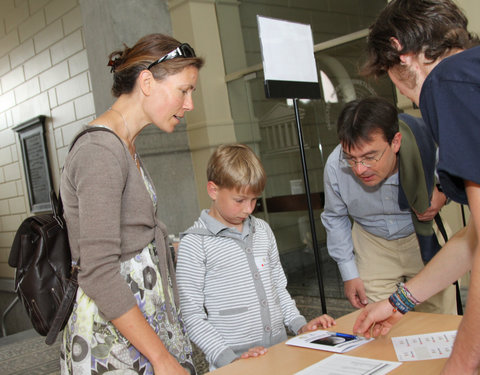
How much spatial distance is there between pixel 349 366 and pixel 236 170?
0.89m

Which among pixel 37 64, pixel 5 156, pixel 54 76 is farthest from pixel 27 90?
pixel 5 156

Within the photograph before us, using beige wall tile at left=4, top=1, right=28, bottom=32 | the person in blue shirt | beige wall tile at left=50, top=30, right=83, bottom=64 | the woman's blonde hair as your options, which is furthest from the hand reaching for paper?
beige wall tile at left=4, top=1, right=28, bottom=32

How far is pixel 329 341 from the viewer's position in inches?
63.8

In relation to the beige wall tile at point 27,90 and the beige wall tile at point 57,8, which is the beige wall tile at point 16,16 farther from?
the beige wall tile at point 27,90

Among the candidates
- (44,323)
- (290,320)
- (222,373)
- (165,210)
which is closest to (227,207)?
(290,320)

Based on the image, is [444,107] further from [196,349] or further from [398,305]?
[196,349]

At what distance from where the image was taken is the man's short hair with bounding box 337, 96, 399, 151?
7.01 ft

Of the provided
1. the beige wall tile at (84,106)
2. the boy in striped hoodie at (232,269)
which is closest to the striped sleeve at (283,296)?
the boy in striped hoodie at (232,269)

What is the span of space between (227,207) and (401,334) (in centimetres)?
80

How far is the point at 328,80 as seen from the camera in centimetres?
493

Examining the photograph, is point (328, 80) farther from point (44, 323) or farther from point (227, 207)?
point (44, 323)

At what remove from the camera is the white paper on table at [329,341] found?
1551 millimetres

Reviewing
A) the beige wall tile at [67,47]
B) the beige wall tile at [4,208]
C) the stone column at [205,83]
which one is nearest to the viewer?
the stone column at [205,83]

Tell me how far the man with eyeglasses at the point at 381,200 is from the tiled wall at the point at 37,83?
452cm
